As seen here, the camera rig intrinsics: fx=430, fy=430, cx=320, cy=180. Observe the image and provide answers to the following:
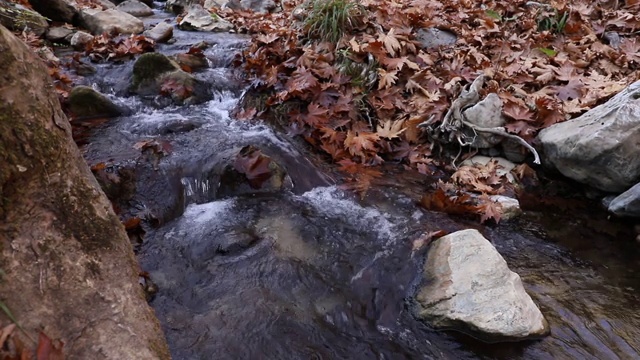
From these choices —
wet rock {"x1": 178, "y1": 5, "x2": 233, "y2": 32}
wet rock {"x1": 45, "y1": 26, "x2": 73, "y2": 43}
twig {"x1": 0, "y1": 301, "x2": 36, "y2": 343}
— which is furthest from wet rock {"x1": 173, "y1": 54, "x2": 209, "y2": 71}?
twig {"x1": 0, "y1": 301, "x2": 36, "y2": 343}

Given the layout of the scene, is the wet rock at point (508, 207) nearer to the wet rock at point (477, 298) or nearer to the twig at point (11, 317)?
the wet rock at point (477, 298)

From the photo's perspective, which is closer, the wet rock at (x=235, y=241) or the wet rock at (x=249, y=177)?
the wet rock at (x=235, y=241)

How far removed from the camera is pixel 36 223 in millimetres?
1922

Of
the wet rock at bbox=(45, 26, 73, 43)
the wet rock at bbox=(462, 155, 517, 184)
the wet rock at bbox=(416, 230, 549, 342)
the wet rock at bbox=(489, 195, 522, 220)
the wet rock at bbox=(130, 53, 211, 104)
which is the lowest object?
the wet rock at bbox=(489, 195, 522, 220)

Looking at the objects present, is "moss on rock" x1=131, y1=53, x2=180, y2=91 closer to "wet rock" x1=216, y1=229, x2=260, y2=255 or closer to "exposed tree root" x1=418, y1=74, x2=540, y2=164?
"wet rock" x1=216, y1=229, x2=260, y2=255

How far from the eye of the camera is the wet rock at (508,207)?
4273 millimetres

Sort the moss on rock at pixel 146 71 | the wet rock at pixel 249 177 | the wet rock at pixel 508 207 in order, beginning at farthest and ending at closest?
the moss on rock at pixel 146 71 < the wet rock at pixel 249 177 < the wet rock at pixel 508 207

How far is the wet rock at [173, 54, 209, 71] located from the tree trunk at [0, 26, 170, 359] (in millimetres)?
5156

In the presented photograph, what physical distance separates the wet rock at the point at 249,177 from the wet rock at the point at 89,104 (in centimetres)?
232

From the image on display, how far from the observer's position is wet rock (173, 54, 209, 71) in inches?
277

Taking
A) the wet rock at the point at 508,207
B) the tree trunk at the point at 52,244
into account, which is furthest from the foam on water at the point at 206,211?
the wet rock at the point at 508,207

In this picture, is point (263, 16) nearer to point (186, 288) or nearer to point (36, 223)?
point (186, 288)

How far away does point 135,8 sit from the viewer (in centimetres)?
1158

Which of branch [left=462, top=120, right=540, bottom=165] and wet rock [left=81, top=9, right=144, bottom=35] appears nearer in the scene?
branch [left=462, top=120, right=540, bottom=165]
